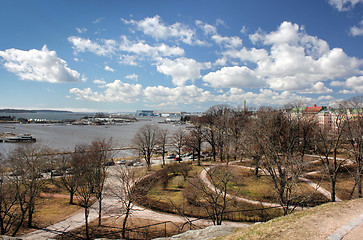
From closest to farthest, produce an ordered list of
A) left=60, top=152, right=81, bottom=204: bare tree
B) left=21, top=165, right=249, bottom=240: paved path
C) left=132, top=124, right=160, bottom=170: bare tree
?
left=21, top=165, right=249, bottom=240: paved path → left=60, top=152, right=81, bottom=204: bare tree → left=132, top=124, right=160, bottom=170: bare tree

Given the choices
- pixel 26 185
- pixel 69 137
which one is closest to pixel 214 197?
pixel 26 185

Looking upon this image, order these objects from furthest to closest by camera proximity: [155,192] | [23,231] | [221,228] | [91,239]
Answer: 1. [155,192]
2. [23,231]
3. [91,239]
4. [221,228]

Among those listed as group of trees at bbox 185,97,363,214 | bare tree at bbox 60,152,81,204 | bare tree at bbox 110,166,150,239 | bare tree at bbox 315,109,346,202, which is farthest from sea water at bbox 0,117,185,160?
bare tree at bbox 315,109,346,202

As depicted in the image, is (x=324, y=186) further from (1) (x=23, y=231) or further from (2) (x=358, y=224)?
(1) (x=23, y=231)

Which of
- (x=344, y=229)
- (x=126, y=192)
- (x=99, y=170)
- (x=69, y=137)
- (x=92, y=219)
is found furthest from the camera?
(x=69, y=137)

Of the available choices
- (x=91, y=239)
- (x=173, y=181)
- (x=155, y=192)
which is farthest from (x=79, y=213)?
(x=173, y=181)

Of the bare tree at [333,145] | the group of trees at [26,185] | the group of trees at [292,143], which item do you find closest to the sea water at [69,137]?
the group of trees at [26,185]

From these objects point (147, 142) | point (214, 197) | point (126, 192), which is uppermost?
point (147, 142)

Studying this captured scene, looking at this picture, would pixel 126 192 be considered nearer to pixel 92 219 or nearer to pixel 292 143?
pixel 92 219

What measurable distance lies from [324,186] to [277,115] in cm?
973

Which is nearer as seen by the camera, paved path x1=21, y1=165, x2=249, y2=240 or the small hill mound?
the small hill mound

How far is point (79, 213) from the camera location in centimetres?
1850

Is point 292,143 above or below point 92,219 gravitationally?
above

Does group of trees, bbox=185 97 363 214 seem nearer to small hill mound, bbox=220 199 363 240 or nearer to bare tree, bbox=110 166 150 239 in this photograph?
small hill mound, bbox=220 199 363 240
